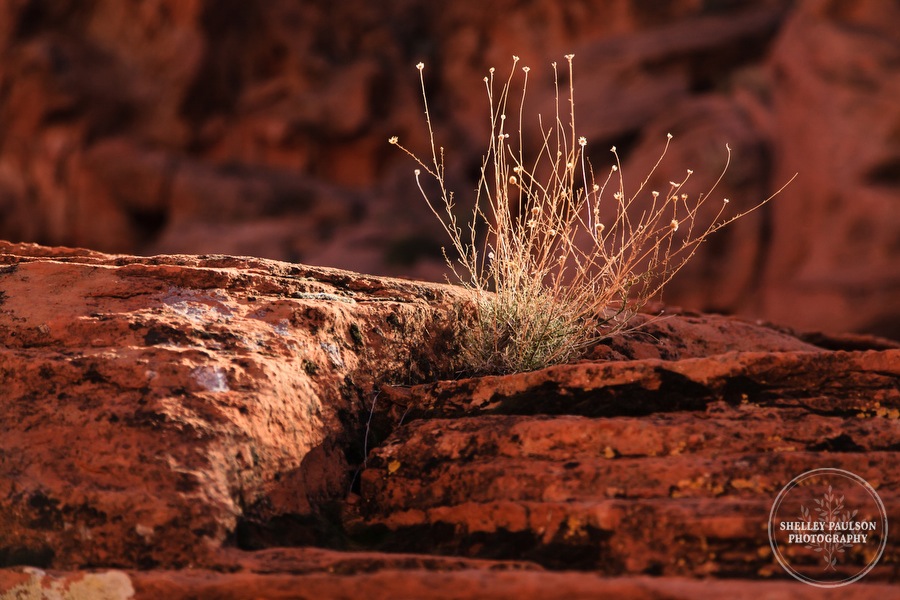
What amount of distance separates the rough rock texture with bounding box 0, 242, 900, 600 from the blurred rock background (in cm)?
916

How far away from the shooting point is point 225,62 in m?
15.1

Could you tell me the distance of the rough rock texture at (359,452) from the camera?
151 centimetres

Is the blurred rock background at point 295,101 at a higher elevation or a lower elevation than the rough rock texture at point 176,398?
higher

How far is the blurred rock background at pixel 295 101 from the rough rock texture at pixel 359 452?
9162 millimetres

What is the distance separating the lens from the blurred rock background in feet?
39.6

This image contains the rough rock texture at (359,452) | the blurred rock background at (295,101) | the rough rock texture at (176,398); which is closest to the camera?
the rough rock texture at (359,452)

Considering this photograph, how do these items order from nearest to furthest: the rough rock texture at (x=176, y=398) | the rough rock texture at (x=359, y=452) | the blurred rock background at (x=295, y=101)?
1. the rough rock texture at (x=359, y=452)
2. the rough rock texture at (x=176, y=398)
3. the blurred rock background at (x=295, y=101)

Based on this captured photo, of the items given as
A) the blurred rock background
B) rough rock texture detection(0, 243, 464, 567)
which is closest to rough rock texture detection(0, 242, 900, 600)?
rough rock texture detection(0, 243, 464, 567)

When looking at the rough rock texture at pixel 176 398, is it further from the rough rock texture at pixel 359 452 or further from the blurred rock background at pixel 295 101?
the blurred rock background at pixel 295 101

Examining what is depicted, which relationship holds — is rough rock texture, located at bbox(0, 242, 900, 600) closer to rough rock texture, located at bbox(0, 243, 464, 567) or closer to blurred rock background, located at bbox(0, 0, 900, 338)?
rough rock texture, located at bbox(0, 243, 464, 567)

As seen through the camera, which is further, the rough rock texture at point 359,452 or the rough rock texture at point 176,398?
the rough rock texture at point 176,398

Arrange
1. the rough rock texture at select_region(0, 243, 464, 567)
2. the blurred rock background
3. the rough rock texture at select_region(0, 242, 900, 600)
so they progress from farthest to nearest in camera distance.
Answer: the blurred rock background < the rough rock texture at select_region(0, 243, 464, 567) < the rough rock texture at select_region(0, 242, 900, 600)

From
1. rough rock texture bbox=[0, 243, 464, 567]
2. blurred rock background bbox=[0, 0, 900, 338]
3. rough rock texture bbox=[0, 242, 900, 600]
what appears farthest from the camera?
blurred rock background bbox=[0, 0, 900, 338]

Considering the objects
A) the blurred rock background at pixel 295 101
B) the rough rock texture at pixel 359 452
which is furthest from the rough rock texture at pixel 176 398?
the blurred rock background at pixel 295 101
